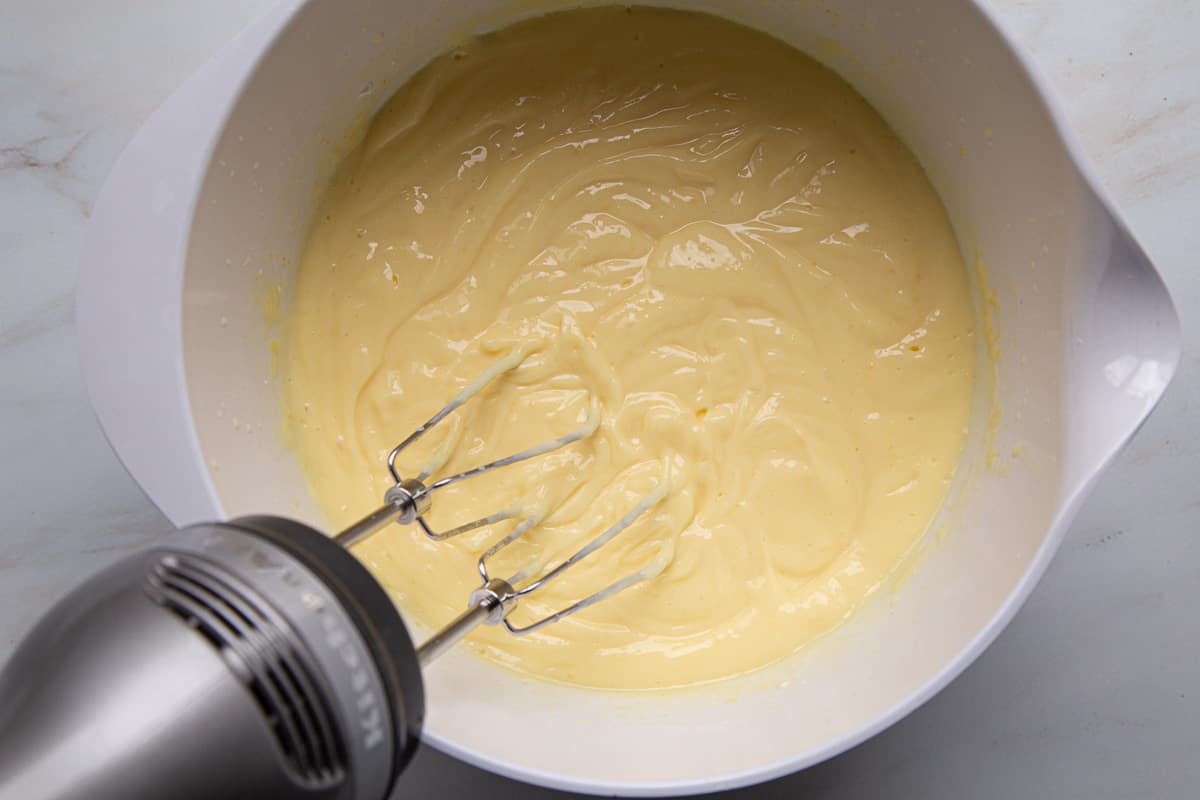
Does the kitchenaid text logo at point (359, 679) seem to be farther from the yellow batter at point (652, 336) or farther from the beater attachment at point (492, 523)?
the yellow batter at point (652, 336)

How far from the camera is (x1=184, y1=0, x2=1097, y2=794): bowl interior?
100 centimetres

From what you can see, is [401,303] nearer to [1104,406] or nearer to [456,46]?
[456,46]

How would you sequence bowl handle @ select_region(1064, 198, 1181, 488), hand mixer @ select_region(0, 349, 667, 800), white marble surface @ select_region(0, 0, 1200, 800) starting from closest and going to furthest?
hand mixer @ select_region(0, 349, 667, 800) < bowl handle @ select_region(1064, 198, 1181, 488) < white marble surface @ select_region(0, 0, 1200, 800)

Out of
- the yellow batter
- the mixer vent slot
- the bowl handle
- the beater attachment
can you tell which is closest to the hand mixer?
the mixer vent slot

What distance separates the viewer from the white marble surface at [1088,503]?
122cm

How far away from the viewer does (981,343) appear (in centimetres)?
124

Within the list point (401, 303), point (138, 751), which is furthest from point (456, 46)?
point (138, 751)

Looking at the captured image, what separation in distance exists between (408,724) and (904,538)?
727 mm

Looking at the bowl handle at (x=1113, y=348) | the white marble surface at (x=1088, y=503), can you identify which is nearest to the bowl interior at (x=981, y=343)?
the bowl handle at (x=1113, y=348)

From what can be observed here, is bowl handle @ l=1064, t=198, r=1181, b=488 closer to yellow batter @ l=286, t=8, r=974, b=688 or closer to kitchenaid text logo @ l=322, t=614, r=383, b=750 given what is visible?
yellow batter @ l=286, t=8, r=974, b=688

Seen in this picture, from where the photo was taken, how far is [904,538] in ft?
4.09

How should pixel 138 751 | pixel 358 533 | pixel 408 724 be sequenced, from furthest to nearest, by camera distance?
1. pixel 358 533
2. pixel 408 724
3. pixel 138 751

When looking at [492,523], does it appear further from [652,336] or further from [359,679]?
[359,679]

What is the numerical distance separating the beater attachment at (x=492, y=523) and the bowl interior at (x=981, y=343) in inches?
4.5
